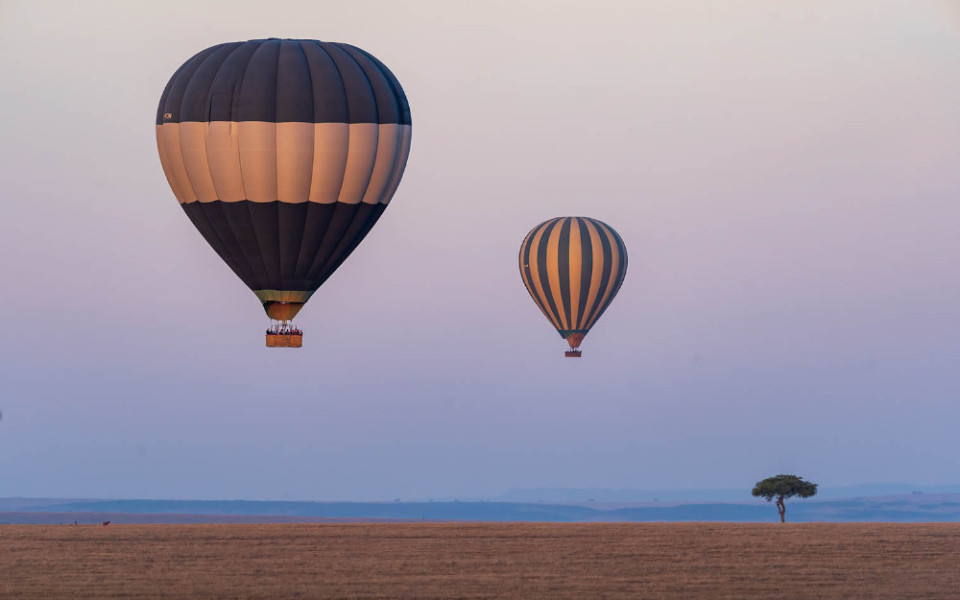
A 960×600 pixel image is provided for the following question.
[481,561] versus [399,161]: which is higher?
[399,161]

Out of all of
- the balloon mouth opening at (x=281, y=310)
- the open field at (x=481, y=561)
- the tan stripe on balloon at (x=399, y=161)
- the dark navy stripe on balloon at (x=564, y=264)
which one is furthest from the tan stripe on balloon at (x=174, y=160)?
the dark navy stripe on balloon at (x=564, y=264)

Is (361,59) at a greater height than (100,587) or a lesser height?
greater

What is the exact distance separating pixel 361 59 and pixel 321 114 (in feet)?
8.96

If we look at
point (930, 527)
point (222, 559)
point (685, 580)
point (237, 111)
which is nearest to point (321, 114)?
point (237, 111)

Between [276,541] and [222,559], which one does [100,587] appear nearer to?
[222,559]

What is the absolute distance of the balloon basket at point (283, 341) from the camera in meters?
50.0

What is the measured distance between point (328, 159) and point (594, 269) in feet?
96.4

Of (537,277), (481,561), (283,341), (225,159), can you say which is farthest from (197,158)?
(537,277)

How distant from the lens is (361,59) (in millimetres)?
50969

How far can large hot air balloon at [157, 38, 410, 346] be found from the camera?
49406 mm

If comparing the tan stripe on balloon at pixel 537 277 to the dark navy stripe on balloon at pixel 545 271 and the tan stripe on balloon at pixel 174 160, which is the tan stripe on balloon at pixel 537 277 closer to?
the dark navy stripe on balloon at pixel 545 271

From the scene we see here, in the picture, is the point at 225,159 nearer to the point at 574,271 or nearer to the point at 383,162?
the point at 383,162

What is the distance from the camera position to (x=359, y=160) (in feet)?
165

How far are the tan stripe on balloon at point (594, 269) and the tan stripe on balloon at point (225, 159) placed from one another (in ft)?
99.7
